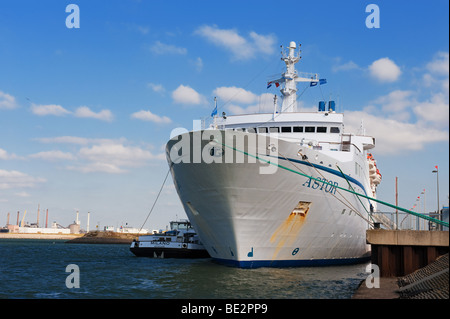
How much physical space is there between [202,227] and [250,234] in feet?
11.2

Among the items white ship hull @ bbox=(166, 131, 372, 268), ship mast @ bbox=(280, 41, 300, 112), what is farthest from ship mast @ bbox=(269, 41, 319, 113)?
white ship hull @ bbox=(166, 131, 372, 268)

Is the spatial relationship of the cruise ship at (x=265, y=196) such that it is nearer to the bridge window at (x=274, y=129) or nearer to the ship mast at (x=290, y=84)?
the bridge window at (x=274, y=129)

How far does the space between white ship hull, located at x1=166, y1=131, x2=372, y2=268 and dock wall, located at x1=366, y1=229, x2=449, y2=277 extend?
4.02 metres

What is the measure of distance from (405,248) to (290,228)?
5.27 metres

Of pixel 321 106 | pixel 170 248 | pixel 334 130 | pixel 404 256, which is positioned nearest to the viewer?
pixel 404 256

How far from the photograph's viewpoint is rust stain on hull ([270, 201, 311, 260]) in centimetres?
1939

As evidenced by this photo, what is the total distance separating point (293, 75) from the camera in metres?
29.8

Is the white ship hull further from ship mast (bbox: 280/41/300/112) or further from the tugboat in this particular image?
the tugboat

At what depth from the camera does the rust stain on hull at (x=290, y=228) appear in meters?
19.4

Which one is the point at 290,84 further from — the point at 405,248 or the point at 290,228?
the point at 405,248

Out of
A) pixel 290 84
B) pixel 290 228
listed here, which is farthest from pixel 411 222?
pixel 290 84

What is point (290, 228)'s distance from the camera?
1958 cm
